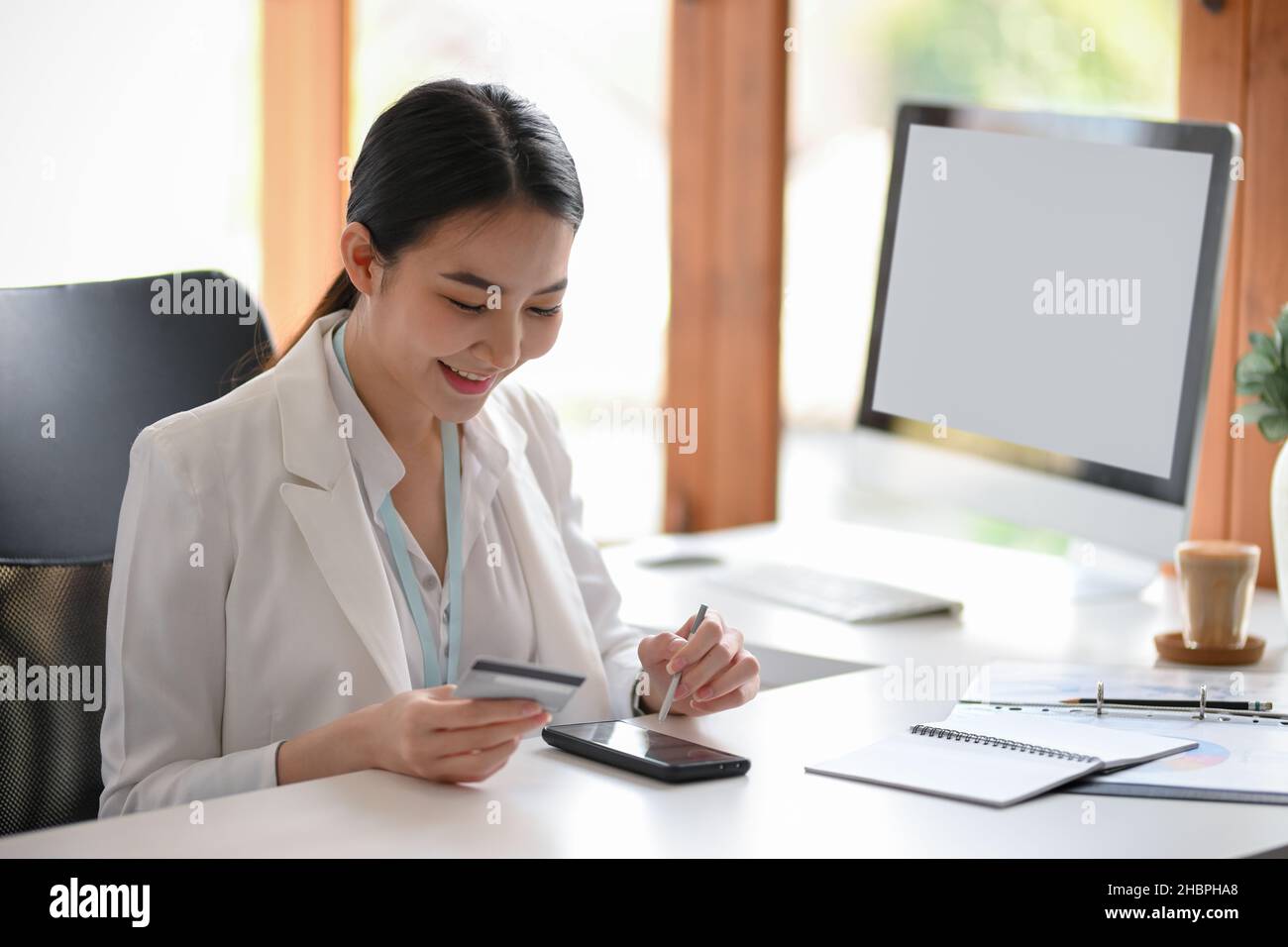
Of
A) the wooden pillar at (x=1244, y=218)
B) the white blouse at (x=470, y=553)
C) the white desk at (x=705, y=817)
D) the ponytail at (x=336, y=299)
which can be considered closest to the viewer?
the white desk at (x=705, y=817)

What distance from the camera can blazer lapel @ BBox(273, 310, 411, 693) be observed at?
1356mm

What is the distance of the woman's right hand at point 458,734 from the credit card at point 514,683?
0.01 m

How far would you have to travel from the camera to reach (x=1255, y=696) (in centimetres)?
141

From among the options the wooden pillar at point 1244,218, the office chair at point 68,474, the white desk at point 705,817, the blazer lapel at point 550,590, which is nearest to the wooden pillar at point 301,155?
the office chair at point 68,474

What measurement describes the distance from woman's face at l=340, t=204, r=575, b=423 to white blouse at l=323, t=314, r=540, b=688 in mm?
72

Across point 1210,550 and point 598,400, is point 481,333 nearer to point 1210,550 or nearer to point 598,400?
point 1210,550

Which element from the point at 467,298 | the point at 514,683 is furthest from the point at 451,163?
the point at 514,683

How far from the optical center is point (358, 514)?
1397 mm

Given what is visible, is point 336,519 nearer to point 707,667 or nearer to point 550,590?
point 550,590

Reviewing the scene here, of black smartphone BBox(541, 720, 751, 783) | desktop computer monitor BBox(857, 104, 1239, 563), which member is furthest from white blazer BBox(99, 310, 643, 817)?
desktop computer monitor BBox(857, 104, 1239, 563)

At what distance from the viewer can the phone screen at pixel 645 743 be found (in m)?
1.18

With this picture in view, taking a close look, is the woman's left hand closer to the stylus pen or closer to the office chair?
the stylus pen

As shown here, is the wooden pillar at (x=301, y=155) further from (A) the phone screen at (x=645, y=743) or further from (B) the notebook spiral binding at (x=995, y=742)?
(B) the notebook spiral binding at (x=995, y=742)

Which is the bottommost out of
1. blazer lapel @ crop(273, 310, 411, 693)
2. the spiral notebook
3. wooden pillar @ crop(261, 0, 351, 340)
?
the spiral notebook
